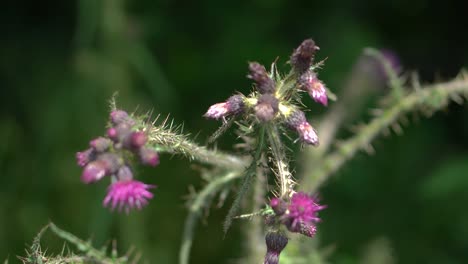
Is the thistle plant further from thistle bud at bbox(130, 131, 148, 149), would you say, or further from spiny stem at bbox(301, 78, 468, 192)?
spiny stem at bbox(301, 78, 468, 192)

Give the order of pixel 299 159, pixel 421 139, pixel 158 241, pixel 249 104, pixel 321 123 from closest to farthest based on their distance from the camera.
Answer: pixel 249 104, pixel 299 159, pixel 321 123, pixel 158 241, pixel 421 139

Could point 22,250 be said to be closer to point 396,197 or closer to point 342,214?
point 342,214

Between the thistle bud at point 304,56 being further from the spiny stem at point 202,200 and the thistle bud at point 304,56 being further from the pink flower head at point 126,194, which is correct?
the spiny stem at point 202,200

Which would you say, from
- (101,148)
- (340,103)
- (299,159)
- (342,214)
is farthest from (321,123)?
(101,148)

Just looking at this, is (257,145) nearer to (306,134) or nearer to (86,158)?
(306,134)

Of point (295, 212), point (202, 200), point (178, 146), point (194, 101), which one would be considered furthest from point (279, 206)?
point (194, 101)

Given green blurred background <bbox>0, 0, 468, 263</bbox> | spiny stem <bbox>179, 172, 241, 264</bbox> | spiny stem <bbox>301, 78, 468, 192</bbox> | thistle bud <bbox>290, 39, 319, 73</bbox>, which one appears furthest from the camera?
green blurred background <bbox>0, 0, 468, 263</bbox>

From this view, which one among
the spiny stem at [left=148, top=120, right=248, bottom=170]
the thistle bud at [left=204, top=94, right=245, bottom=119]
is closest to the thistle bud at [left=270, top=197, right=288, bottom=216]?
the thistle bud at [left=204, top=94, right=245, bottom=119]
